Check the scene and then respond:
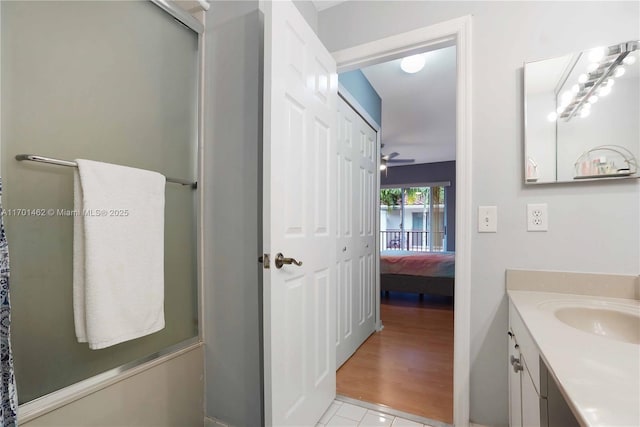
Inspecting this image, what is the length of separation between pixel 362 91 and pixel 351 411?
2547 millimetres

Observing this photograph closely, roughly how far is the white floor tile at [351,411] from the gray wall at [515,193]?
60cm

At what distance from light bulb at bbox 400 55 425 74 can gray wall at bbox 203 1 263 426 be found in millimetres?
1544

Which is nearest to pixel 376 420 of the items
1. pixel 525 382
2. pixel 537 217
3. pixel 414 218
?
pixel 525 382

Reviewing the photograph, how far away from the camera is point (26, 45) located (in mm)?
973

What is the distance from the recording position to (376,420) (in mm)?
1664

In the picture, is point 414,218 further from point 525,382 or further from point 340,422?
point 525,382

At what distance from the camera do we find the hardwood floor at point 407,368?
6.05 feet

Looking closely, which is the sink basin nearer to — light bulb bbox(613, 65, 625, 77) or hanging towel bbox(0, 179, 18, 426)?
light bulb bbox(613, 65, 625, 77)

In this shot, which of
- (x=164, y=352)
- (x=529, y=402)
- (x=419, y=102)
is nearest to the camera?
(x=529, y=402)

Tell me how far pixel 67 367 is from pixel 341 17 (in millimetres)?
2223

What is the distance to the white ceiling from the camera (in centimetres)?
275

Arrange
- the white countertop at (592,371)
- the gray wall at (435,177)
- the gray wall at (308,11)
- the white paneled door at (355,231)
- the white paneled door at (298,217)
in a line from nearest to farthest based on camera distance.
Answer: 1. the white countertop at (592,371)
2. the white paneled door at (298,217)
3. the gray wall at (308,11)
4. the white paneled door at (355,231)
5. the gray wall at (435,177)

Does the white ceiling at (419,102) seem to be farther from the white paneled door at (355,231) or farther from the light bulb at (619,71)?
the light bulb at (619,71)

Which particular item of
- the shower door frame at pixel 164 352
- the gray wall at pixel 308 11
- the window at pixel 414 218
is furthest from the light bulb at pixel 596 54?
the window at pixel 414 218
